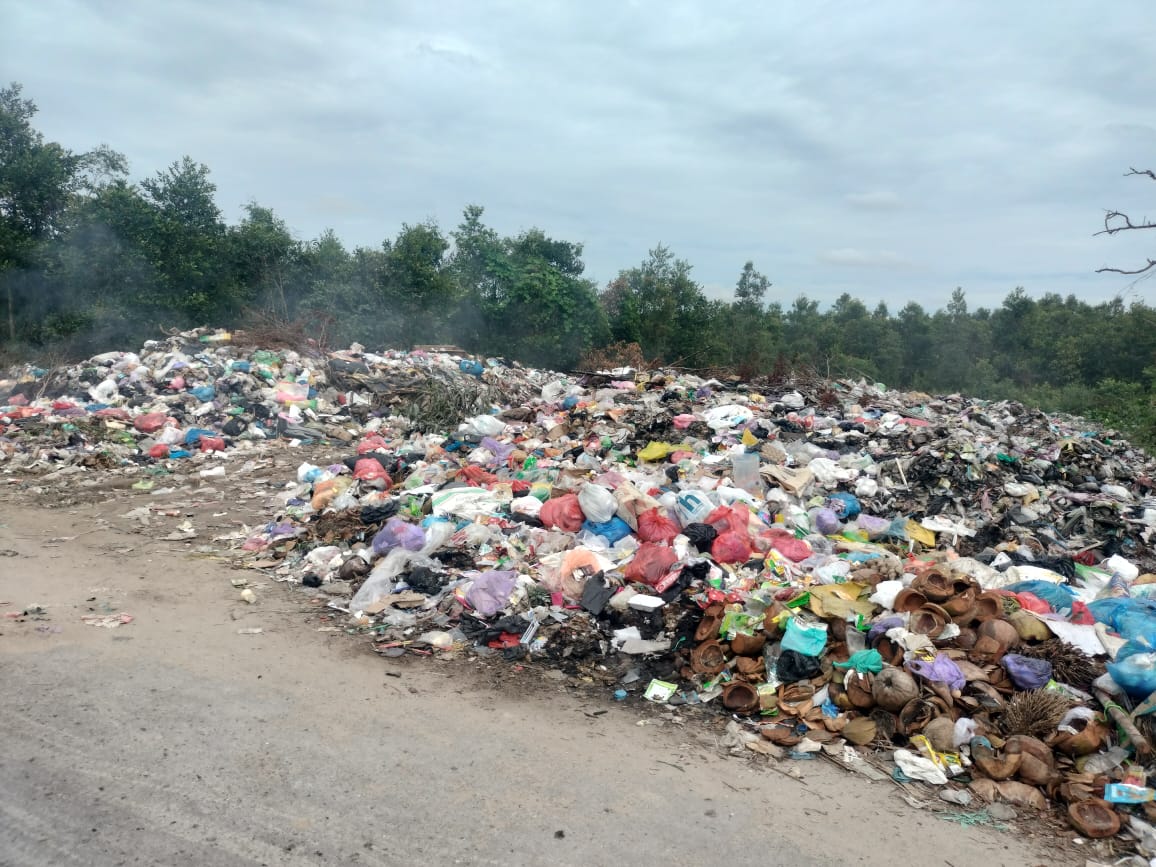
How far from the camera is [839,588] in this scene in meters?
3.94

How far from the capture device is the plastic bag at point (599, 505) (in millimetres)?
5141

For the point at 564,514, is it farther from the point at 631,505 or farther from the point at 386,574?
the point at 386,574

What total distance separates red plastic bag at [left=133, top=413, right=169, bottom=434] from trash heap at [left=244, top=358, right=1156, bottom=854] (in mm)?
2750

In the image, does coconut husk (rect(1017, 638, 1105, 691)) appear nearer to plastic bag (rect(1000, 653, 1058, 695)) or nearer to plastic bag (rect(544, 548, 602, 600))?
plastic bag (rect(1000, 653, 1058, 695))

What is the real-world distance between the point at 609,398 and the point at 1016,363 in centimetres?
2061

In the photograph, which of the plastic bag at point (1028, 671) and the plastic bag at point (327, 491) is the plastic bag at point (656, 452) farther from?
the plastic bag at point (1028, 671)

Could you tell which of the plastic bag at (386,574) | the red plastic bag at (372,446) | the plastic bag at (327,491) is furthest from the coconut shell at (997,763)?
the red plastic bag at (372,446)

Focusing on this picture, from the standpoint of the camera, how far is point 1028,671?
324cm

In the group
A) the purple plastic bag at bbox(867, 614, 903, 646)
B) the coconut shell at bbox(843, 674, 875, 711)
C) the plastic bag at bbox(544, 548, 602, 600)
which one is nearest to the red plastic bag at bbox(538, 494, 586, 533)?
the plastic bag at bbox(544, 548, 602, 600)

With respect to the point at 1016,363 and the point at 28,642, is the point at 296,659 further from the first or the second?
the point at 1016,363

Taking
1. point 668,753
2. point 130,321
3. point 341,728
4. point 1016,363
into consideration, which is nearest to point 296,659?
point 341,728

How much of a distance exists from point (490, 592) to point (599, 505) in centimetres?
114

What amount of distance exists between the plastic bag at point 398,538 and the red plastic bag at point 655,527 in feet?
4.97

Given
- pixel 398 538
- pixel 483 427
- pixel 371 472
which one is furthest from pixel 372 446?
pixel 398 538
